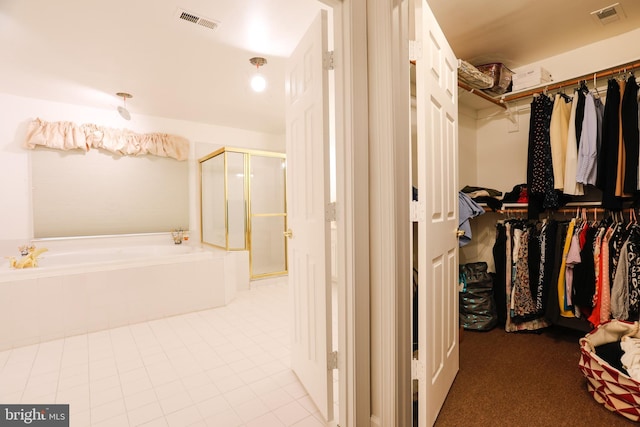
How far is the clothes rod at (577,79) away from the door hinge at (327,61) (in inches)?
77.6

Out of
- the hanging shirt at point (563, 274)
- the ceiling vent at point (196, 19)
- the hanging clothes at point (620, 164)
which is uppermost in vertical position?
the ceiling vent at point (196, 19)

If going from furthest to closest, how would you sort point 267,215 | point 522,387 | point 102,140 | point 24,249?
point 267,215
point 102,140
point 24,249
point 522,387

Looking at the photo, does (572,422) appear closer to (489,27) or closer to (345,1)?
(345,1)

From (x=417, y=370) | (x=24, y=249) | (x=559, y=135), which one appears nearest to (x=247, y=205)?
(x=24, y=249)

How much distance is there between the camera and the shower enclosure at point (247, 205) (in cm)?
396

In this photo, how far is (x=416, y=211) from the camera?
1.32m

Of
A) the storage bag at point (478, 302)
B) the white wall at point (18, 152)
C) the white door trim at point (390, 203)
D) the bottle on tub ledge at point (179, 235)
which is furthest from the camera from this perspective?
the bottle on tub ledge at point (179, 235)

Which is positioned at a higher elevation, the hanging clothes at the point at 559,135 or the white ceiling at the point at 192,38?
the white ceiling at the point at 192,38

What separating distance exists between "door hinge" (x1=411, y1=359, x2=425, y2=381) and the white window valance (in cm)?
396

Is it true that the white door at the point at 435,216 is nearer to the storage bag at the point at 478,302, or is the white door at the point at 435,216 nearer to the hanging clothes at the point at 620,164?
the storage bag at the point at 478,302

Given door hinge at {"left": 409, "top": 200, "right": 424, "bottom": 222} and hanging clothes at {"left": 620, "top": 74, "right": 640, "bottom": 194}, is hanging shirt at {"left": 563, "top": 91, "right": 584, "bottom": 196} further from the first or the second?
door hinge at {"left": 409, "top": 200, "right": 424, "bottom": 222}

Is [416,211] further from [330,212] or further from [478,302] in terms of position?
[478,302]

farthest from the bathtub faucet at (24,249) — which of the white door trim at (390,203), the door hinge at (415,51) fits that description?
the door hinge at (415,51)

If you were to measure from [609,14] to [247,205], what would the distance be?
382 centimetres
